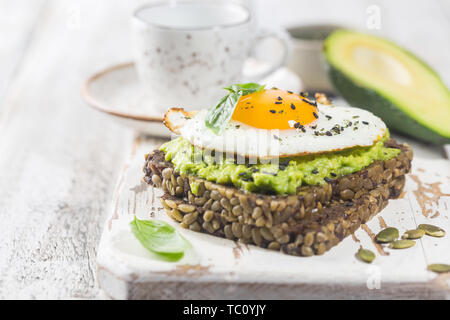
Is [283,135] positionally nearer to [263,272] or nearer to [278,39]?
[263,272]

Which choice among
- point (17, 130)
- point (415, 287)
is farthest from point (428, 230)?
point (17, 130)

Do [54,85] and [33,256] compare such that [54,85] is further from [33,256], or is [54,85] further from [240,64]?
[33,256]

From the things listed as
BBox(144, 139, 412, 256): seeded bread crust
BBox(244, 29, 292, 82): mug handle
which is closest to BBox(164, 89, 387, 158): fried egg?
BBox(144, 139, 412, 256): seeded bread crust

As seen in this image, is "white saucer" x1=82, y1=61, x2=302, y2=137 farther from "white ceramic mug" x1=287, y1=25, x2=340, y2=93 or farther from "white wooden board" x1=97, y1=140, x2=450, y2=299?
"white wooden board" x1=97, y1=140, x2=450, y2=299

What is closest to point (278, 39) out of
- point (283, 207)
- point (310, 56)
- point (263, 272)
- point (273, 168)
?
point (310, 56)

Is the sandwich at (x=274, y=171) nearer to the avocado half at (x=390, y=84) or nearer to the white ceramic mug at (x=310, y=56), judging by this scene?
the avocado half at (x=390, y=84)
